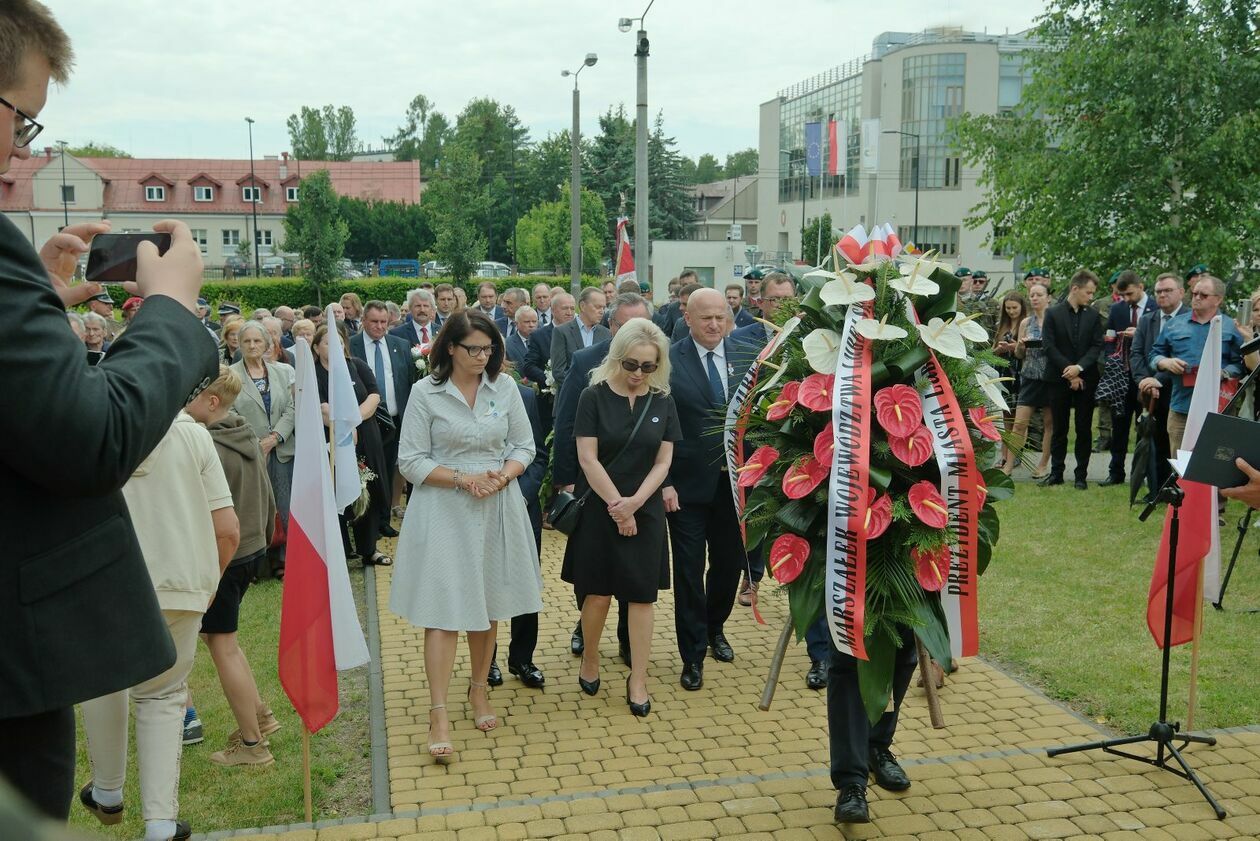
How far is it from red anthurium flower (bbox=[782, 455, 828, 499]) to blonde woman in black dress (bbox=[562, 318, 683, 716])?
1855mm

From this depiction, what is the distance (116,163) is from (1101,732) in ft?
285

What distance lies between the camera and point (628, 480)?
6.43m

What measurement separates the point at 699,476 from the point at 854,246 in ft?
8.00

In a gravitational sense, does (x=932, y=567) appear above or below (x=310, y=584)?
above

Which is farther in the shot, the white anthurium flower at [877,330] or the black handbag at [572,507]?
the black handbag at [572,507]

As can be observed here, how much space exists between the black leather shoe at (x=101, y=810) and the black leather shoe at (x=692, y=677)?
3.22 meters

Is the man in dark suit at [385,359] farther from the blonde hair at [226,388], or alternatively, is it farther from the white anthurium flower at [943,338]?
the white anthurium flower at [943,338]

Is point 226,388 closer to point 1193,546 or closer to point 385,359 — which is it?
point 1193,546

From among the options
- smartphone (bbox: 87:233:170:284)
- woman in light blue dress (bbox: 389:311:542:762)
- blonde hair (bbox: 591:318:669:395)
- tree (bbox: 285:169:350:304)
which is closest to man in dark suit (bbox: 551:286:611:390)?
blonde hair (bbox: 591:318:669:395)

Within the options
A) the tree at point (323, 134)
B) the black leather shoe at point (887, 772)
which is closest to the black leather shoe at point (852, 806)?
the black leather shoe at point (887, 772)

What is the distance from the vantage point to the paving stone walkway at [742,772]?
15.4ft

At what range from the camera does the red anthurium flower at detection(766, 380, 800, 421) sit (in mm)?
4676

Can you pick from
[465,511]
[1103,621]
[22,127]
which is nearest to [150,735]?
[465,511]

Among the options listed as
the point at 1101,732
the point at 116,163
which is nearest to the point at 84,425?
the point at 1101,732
